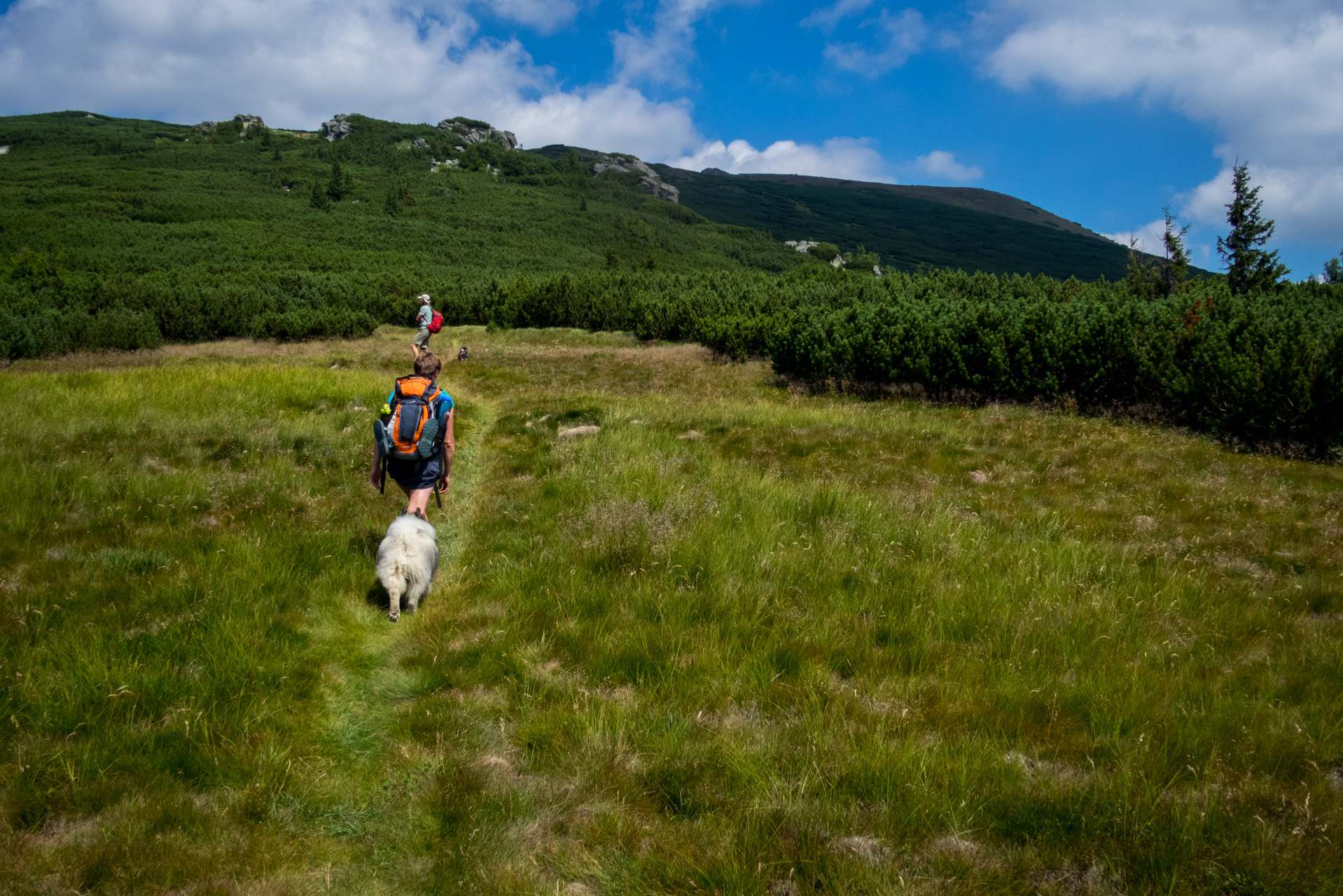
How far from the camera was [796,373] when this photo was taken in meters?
26.0

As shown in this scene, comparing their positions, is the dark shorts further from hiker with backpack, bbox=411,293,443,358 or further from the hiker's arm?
hiker with backpack, bbox=411,293,443,358

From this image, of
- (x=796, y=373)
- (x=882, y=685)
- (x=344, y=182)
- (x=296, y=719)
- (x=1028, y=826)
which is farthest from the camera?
(x=344, y=182)

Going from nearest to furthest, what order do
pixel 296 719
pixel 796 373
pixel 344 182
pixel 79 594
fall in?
pixel 296 719, pixel 79 594, pixel 796 373, pixel 344 182

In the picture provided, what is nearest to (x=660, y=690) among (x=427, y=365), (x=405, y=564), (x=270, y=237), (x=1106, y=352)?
(x=405, y=564)

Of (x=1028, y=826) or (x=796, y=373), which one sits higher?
(x=796, y=373)

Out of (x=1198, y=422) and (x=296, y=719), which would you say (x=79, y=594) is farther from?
(x=1198, y=422)

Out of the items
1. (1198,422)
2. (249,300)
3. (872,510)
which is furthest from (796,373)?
(249,300)

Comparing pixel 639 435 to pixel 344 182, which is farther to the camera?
pixel 344 182

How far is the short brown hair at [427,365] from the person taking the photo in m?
6.13

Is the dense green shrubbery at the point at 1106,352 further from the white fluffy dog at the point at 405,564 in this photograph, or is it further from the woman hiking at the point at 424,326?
the white fluffy dog at the point at 405,564

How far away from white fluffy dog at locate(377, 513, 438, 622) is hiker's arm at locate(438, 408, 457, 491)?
0.82 metres

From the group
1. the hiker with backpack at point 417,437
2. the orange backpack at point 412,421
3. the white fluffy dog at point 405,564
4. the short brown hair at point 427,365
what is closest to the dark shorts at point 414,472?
the hiker with backpack at point 417,437

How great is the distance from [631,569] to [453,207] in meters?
167

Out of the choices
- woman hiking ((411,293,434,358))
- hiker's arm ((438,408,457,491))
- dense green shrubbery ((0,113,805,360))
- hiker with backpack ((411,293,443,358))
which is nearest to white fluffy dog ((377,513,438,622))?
hiker's arm ((438,408,457,491))
